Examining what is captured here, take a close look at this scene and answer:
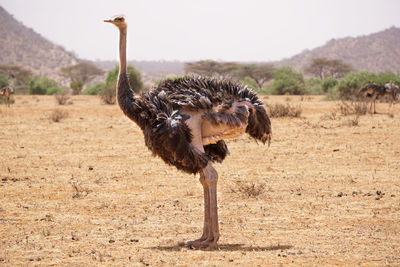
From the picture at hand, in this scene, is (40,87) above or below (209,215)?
above

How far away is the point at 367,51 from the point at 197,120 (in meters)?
87.8

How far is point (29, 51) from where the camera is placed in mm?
78562

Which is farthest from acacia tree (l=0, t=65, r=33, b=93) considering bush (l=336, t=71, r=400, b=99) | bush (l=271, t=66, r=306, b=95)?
bush (l=336, t=71, r=400, b=99)

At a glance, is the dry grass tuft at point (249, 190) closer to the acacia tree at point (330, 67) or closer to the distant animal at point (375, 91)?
the distant animal at point (375, 91)

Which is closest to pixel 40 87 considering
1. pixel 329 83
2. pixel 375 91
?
pixel 329 83

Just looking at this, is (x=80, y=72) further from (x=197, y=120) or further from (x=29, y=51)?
(x=197, y=120)

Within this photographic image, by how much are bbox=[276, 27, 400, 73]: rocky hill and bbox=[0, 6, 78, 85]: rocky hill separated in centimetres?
3553

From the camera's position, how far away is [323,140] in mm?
12766

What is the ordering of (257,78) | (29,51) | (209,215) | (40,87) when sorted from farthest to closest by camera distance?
(29,51) < (257,78) < (40,87) < (209,215)

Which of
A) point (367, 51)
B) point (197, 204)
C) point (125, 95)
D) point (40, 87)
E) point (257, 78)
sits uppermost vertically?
point (367, 51)

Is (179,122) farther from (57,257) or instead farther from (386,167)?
(386,167)

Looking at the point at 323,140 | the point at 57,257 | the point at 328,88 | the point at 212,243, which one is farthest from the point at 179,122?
the point at 328,88

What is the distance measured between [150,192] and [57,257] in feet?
9.65

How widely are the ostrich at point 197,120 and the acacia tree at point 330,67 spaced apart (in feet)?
161
